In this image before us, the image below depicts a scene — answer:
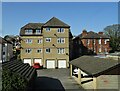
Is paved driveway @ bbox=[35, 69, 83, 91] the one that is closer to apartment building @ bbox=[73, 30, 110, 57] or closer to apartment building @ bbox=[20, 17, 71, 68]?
apartment building @ bbox=[20, 17, 71, 68]

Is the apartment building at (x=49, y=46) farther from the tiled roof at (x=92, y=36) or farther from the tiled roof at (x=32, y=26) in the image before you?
the tiled roof at (x=92, y=36)

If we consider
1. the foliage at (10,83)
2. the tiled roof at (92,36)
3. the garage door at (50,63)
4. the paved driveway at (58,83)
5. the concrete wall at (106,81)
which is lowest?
the paved driveway at (58,83)

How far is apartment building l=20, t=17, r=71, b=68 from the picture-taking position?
152 feet

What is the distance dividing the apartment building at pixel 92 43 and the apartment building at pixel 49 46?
1332cm

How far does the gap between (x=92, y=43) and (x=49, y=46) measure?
16067 mm

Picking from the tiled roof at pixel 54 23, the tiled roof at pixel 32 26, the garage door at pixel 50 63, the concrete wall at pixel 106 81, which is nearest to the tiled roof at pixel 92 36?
the tiled roof at pixel 54 23

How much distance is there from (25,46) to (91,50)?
1977 cm

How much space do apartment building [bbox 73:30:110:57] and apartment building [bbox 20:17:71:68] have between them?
1332 cm

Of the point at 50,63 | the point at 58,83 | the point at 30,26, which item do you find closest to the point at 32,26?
the point at 30,26

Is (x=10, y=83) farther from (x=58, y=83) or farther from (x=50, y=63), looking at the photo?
(x=50, y=63)

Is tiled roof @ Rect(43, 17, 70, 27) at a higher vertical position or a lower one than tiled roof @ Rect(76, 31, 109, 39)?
higher

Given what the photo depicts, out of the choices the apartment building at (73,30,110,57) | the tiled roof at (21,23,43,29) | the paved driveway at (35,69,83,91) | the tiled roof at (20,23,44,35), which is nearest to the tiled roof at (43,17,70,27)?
the tiled roof at (20,23,44,35)

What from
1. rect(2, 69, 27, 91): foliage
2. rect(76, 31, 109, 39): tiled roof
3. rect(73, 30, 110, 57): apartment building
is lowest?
rect(2, 69, 27, 91): foliage

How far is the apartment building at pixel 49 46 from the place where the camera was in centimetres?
4644
